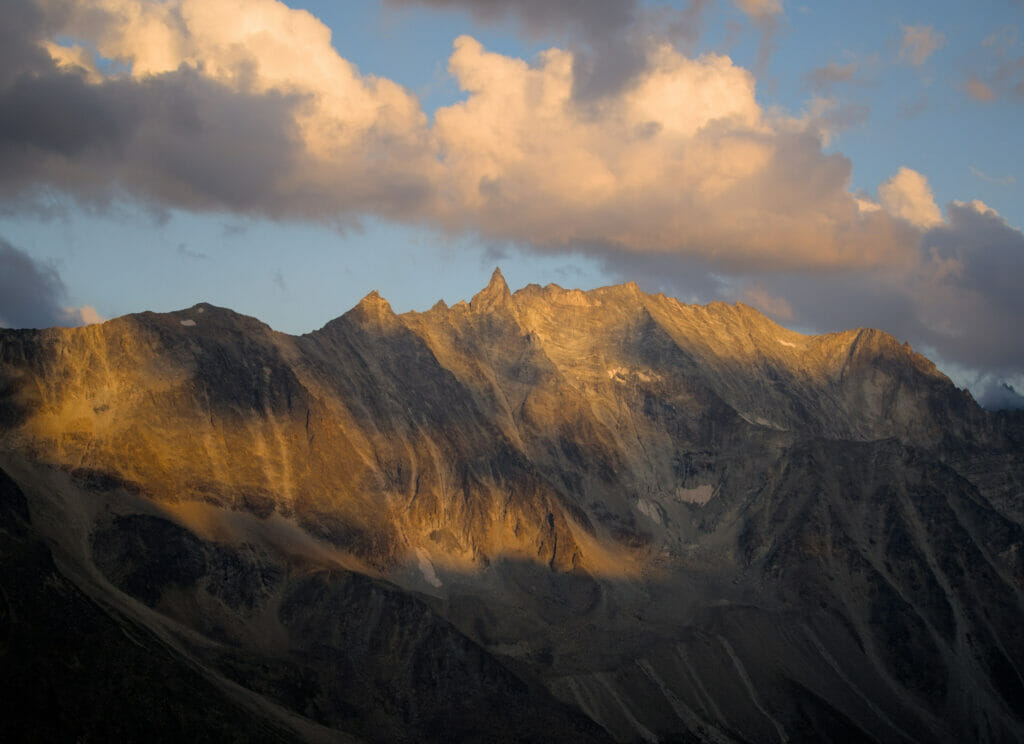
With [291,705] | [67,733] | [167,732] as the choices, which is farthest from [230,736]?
[291,705]

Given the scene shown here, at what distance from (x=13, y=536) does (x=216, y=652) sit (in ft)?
119

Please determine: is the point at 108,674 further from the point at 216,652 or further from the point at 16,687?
the point at 216,652

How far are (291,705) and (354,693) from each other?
18.9 meters

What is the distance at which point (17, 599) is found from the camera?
456ft

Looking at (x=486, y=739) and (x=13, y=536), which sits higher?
(x=13, y=536)

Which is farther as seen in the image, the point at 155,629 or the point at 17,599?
the point at 155,629

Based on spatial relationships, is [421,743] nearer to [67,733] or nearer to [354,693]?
[354,693]

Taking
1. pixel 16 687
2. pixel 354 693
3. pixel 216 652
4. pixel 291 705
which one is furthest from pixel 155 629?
pixel 16 687

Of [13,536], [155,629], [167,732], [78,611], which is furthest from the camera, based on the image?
[155,629]

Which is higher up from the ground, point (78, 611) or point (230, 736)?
point (78, 611)

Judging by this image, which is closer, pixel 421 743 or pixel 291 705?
pixel 291 705

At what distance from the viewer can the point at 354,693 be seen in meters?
195

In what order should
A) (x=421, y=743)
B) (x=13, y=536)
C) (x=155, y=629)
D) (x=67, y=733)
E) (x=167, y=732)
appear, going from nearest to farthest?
(x=67, y=733)
(x=167, y=732)
(x=13, y=536)
(x=155, y=629)
(x=421, y=743)

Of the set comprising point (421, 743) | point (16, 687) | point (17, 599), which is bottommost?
point (421, 743)
